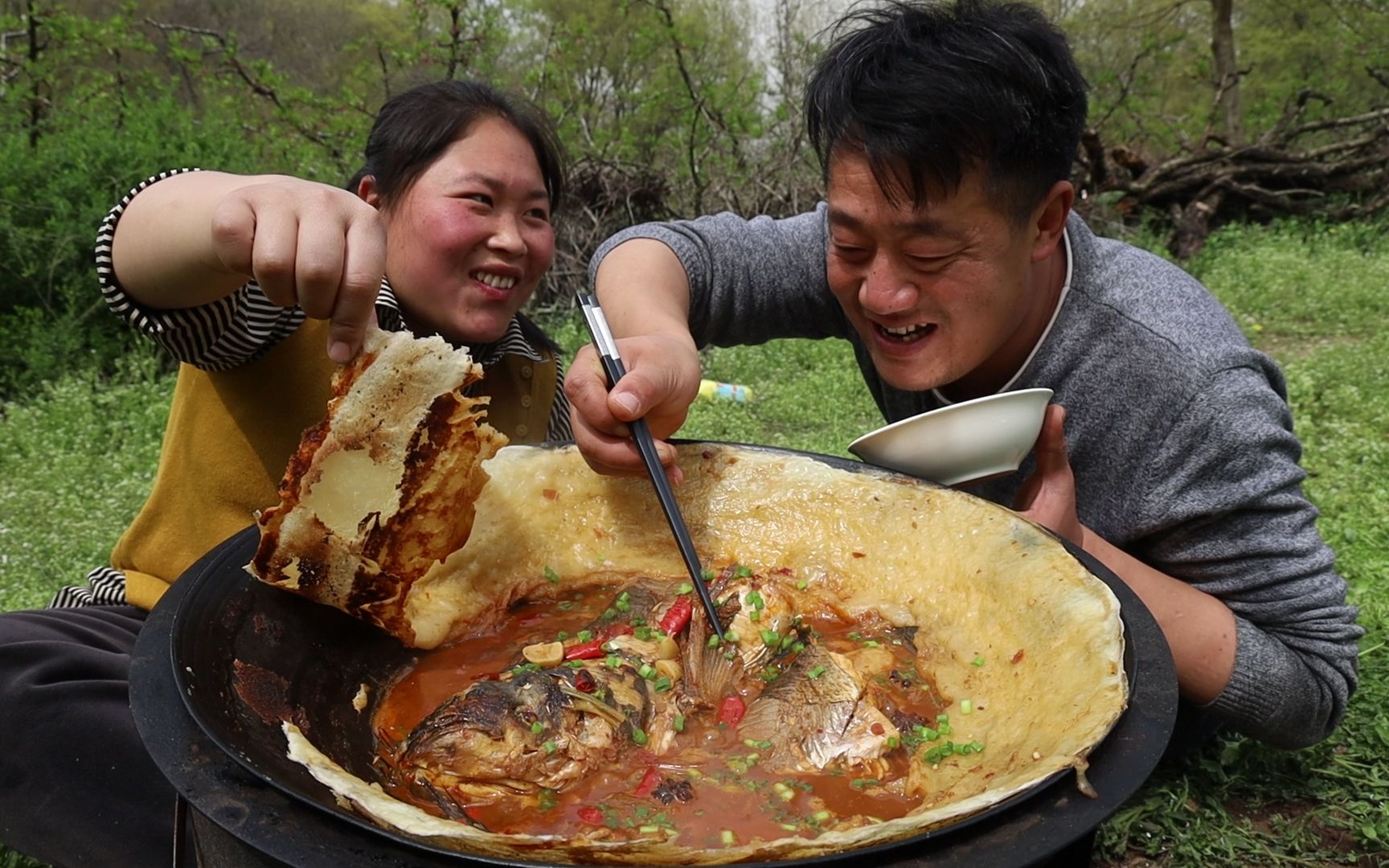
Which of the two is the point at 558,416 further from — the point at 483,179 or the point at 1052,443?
the point at 1052,443

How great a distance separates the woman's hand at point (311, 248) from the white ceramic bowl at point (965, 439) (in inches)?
41.4

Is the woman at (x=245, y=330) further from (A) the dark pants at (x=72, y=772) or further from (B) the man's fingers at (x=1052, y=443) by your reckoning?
Answer: (B) the man's fingers at (x=1052, y=443)

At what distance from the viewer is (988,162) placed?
1972 mm

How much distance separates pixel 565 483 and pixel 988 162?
1.18m

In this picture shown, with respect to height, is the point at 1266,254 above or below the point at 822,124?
below

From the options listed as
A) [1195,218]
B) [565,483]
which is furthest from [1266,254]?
[565,483]

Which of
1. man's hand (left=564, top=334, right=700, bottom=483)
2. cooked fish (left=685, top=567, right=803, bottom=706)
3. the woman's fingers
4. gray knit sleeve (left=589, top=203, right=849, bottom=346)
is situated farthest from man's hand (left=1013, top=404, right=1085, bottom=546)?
the woman's fingers

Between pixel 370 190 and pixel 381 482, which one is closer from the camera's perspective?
pixel 381 482

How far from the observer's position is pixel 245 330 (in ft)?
7.29

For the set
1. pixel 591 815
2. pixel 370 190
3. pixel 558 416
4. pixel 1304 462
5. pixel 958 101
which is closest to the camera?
pixel 591 815

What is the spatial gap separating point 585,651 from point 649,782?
0.35 meters

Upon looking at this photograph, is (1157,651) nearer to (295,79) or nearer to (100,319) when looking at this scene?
(100,319)

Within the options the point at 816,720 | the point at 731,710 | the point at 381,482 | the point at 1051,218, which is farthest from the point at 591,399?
the point at 1051,218

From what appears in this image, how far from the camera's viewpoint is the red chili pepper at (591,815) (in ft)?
4.66
